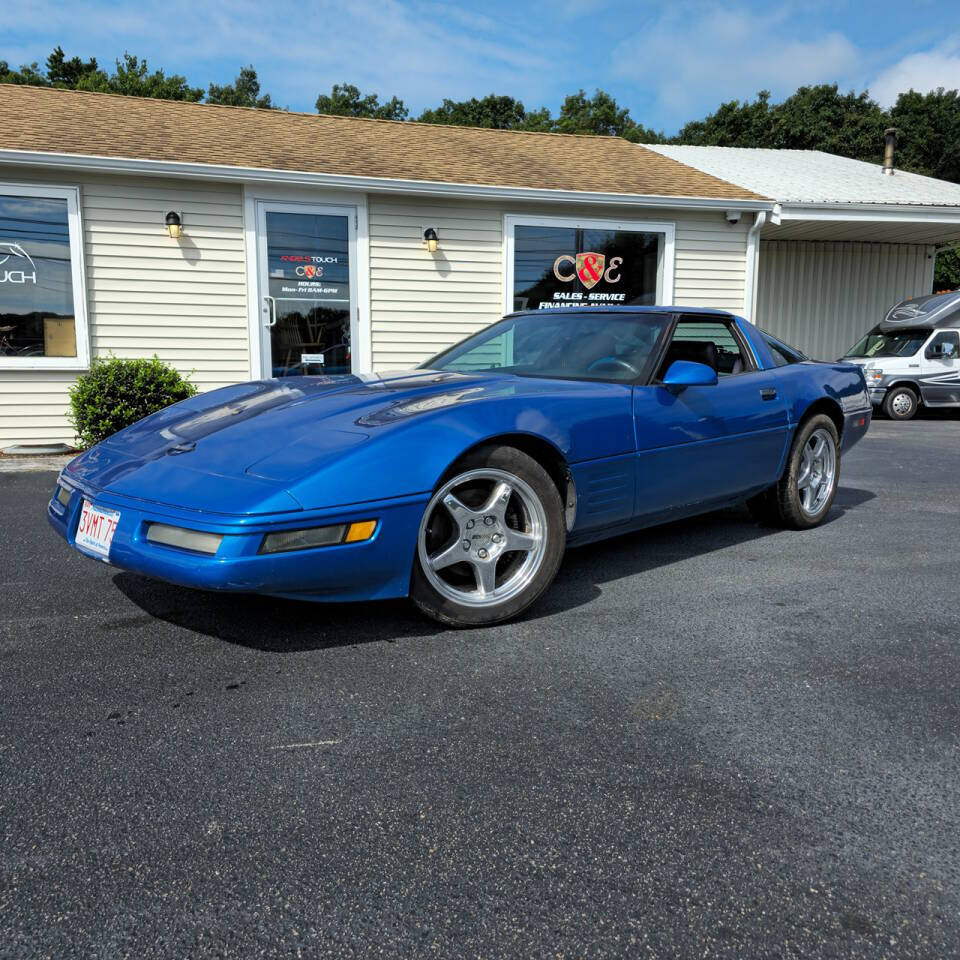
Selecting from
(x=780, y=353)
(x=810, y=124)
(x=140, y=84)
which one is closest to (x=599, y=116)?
(x=810, y=124)

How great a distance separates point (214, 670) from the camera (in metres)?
2.57

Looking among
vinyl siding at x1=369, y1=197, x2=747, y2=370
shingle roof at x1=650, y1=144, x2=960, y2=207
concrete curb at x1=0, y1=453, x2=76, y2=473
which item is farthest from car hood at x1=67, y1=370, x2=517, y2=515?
shingle roof at x1=650, y1=144, x2=960, y2=207

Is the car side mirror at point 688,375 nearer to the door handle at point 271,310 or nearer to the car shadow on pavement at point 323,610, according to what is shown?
the car shadow on pavement at point 323,610

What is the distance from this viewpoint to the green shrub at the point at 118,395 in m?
7.61

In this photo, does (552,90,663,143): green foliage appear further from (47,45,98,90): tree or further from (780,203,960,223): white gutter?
(780,203,960,223): white gutter

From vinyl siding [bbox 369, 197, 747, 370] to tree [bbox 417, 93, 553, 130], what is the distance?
35991 mm

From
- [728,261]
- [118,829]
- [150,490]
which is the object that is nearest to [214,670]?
[150,490]

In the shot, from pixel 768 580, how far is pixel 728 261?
789cm

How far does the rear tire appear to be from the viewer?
4477 mm

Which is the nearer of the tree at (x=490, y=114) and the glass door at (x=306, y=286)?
the glass door at (x=306, y=286)

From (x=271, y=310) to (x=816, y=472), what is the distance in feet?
20.6

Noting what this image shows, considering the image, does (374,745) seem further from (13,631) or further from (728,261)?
(728,261)

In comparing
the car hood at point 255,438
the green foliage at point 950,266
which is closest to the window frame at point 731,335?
the car hood at point 255,438

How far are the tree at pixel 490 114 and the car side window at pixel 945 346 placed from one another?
3393 centimetres
